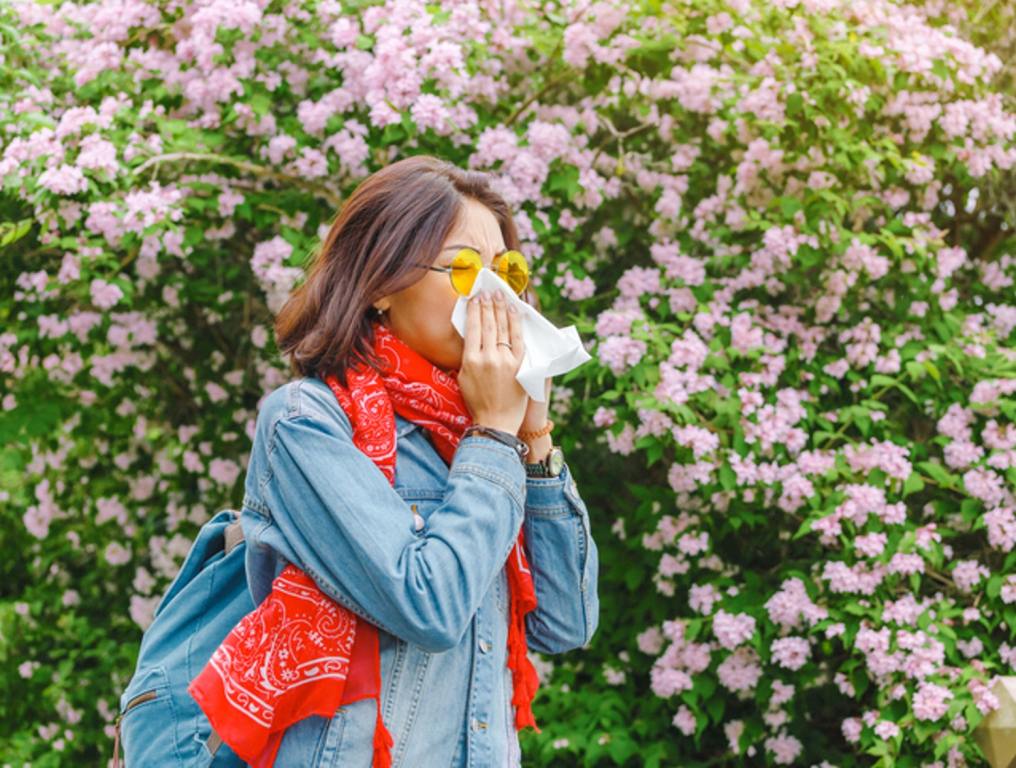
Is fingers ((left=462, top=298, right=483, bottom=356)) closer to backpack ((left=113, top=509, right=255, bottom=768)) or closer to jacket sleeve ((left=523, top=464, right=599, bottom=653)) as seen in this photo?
jacket sleeve ((left=523, top=464, right=599, bottom=653))

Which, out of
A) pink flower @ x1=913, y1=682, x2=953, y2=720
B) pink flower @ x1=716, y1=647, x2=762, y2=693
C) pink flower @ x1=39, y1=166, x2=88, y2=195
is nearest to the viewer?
pink flower @ x1=913, y1=682, x2=953, y2=720

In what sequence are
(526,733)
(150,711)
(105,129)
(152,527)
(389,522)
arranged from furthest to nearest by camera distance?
(152,527)
(526,733)
(105,129)
(150,711)
(389,522)

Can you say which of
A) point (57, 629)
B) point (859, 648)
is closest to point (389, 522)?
point (859, 648)

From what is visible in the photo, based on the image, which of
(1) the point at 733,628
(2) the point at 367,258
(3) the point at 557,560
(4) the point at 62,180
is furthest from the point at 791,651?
(4) the point at 62,180

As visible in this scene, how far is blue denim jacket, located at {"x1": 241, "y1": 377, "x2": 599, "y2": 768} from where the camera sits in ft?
4.88

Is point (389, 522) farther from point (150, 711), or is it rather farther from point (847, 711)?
point (847, 711)

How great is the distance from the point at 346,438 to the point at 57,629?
13.0 feet

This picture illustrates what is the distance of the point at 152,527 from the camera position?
487 cm

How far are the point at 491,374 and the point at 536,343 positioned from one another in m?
0.10

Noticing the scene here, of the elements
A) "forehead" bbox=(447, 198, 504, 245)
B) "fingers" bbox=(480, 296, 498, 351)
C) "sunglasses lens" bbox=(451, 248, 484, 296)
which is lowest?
"fingers" bbox=(480, 296, 498, 351)

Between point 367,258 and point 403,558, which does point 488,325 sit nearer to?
point 367,258

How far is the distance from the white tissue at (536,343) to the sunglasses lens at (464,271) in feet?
0.03

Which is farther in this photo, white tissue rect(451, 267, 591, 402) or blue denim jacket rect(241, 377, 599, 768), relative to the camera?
white tissue rect(451, 267, 591, 402)

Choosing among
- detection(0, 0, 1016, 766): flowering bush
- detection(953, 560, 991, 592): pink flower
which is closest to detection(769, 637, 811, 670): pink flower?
detection(0, 0, 1016, 766): flowering bush
